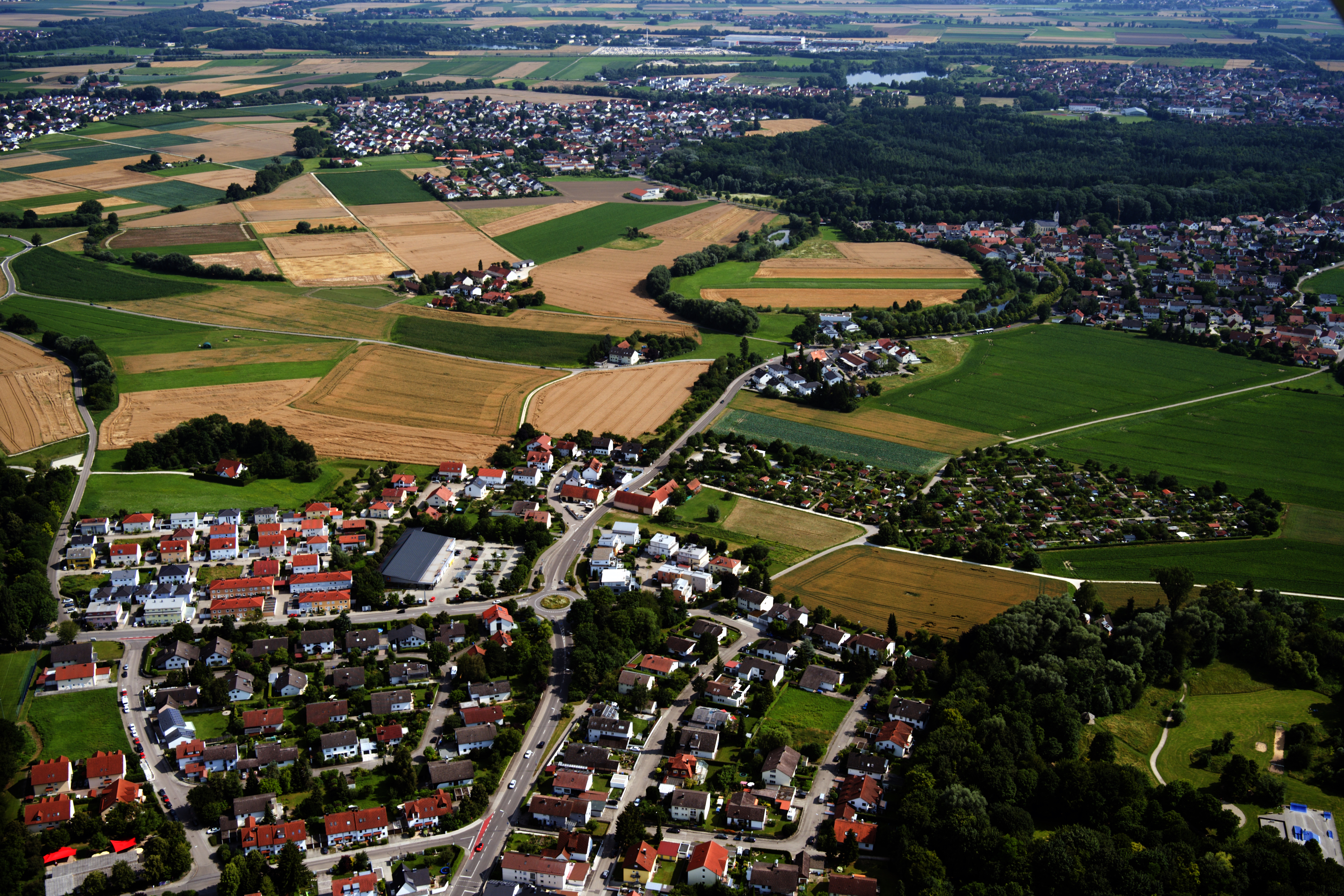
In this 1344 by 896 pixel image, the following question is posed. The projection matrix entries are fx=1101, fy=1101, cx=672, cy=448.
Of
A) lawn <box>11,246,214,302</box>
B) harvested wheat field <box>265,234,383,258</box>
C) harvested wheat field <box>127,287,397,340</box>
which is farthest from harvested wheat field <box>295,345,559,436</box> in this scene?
harvested wheat field <box>265,234,383,258</box>

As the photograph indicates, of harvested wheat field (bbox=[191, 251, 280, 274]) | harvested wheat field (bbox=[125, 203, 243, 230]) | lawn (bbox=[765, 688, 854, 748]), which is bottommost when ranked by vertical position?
lawn (bbox=[765, 688, 854, 748])

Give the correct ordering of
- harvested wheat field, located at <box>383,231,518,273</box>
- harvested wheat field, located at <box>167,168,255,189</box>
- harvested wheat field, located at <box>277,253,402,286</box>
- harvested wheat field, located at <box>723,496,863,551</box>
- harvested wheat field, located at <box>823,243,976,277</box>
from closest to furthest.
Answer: harvested wheat field, located at <box>723,496,863,551</box>, harvested wheat field, located at <box>277,253,402,286</box>, harvested wheat field, located at <box>383,231,518,273</box>, harvested wheat field, located at <box>823,243,976,277</box>, harvested wheat field, located at <box>167,168,255,189</box>

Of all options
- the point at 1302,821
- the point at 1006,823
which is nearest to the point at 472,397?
the point at 1006,823

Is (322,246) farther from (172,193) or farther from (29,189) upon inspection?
(29,189)

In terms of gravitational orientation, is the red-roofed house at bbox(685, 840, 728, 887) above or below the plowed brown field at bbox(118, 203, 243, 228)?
below

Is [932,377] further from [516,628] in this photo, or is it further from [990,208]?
[990,208]

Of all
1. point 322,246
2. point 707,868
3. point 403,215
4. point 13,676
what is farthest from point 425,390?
point 403,215

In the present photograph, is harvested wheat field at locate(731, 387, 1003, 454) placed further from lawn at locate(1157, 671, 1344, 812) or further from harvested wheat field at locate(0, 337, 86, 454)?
harvested wheat field at locate(0, 337, 86, 454)
